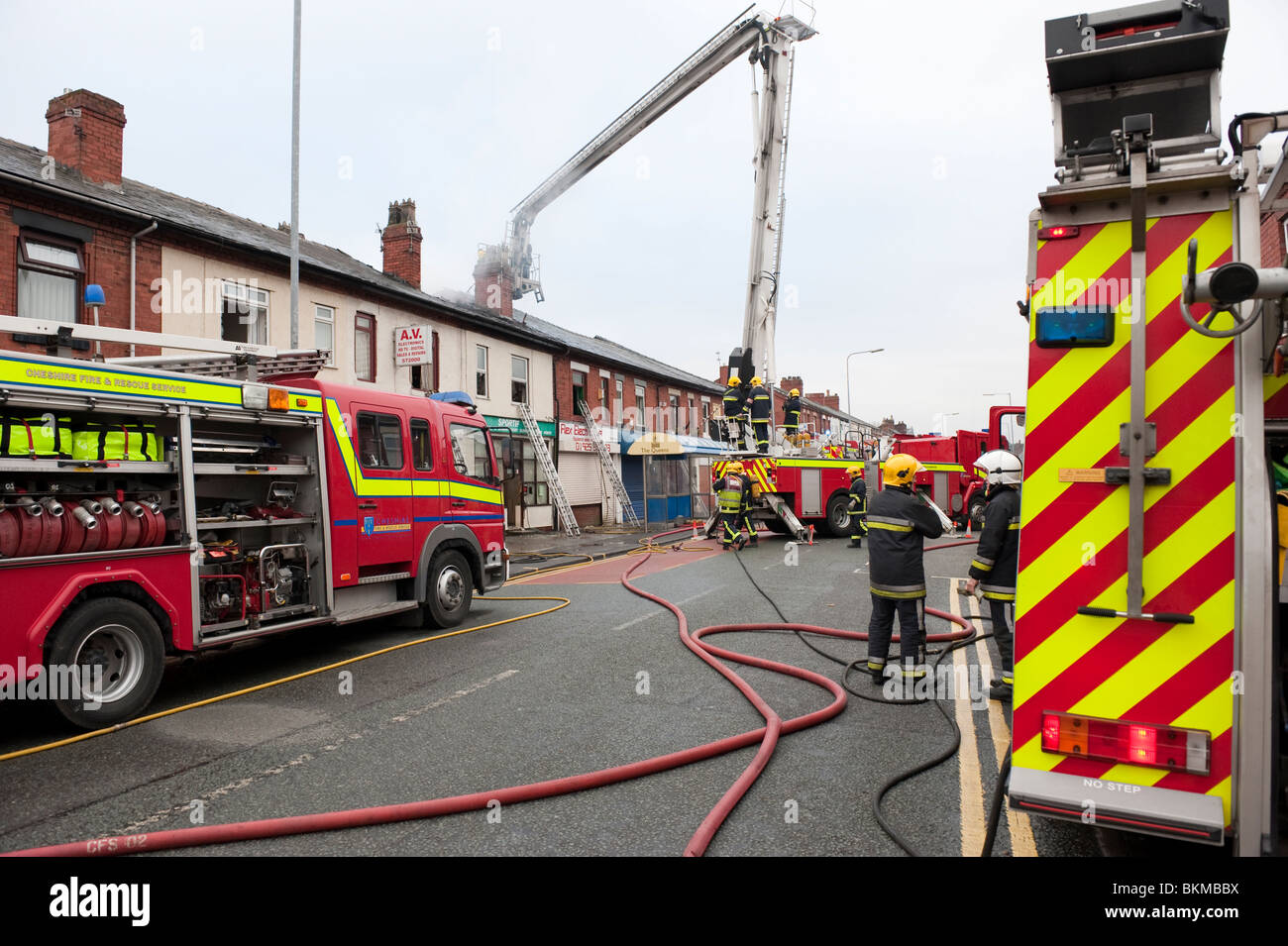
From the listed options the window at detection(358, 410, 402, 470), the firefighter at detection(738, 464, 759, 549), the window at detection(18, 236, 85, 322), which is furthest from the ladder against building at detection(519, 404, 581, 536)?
the window at detection(358, 410, 402, 470)

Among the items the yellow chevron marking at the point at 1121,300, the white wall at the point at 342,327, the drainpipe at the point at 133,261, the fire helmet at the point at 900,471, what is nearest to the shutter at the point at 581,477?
the white wall at the point at 342,327

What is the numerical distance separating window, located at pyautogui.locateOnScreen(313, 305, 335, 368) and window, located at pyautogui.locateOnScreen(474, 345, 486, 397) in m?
5.00

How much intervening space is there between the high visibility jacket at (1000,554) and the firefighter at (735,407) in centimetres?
1163

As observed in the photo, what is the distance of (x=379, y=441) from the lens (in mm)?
7945

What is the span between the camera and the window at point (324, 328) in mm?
16547

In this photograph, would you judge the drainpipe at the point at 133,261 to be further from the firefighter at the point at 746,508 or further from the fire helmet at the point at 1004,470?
the fire helmet at the point at 1004,470

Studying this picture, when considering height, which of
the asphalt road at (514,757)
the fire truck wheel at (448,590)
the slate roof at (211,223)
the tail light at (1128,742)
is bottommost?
the asphalt road at (514,757)

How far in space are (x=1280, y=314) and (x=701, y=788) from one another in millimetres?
3124

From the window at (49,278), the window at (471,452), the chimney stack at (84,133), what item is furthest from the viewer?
the chimney stack at (84,133)

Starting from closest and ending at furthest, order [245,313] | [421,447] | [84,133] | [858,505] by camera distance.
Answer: [421,447] < [84,133] < [245,313] < [858,505]

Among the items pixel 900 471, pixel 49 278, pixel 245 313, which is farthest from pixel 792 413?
pixel 49 278

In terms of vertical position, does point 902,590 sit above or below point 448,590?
above

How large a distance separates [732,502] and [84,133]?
13557mm

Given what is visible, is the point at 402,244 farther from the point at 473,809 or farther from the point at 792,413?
the point at 473,809
